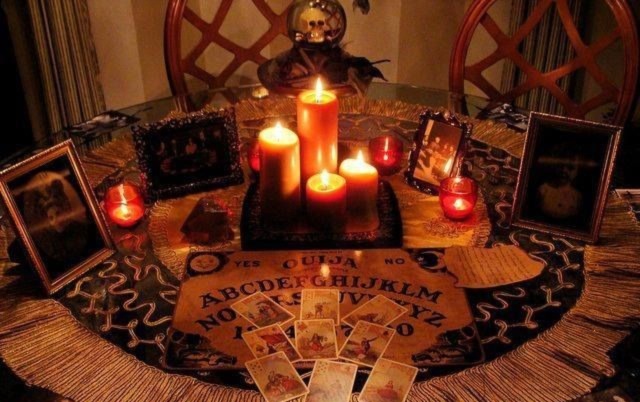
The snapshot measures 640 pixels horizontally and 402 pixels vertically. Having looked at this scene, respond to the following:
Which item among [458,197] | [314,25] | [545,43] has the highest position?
[314,25]

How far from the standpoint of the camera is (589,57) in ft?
5.27

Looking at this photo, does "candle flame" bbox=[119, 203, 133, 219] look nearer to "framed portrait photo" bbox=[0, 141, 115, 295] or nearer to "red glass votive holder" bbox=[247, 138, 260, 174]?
"framed portrait photo" bbox=[0, 141, 115, 295]

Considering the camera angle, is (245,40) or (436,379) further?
(245,40)

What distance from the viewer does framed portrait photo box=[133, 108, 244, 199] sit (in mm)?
1125

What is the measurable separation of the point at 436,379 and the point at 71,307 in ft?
1.73

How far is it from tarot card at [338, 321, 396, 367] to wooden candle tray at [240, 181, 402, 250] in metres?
0.20

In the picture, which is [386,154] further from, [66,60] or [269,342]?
[66,60]

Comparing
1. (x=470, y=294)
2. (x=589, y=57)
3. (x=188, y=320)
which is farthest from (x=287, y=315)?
(x=589, y=57)

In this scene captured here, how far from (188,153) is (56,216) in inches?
10.7

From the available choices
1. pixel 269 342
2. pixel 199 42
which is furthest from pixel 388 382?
pixel 199 42

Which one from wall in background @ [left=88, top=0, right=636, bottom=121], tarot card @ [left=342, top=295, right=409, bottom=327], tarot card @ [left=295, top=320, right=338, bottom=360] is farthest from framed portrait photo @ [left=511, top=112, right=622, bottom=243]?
wall in background @ [left=88, top=0, right=636, bottom=121]

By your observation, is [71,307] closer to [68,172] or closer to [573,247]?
[68,172]

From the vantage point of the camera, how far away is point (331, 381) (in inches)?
30.5

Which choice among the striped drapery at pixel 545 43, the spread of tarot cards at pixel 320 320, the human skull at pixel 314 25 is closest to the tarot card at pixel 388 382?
the spread of tarot cards at pixel 320 320
